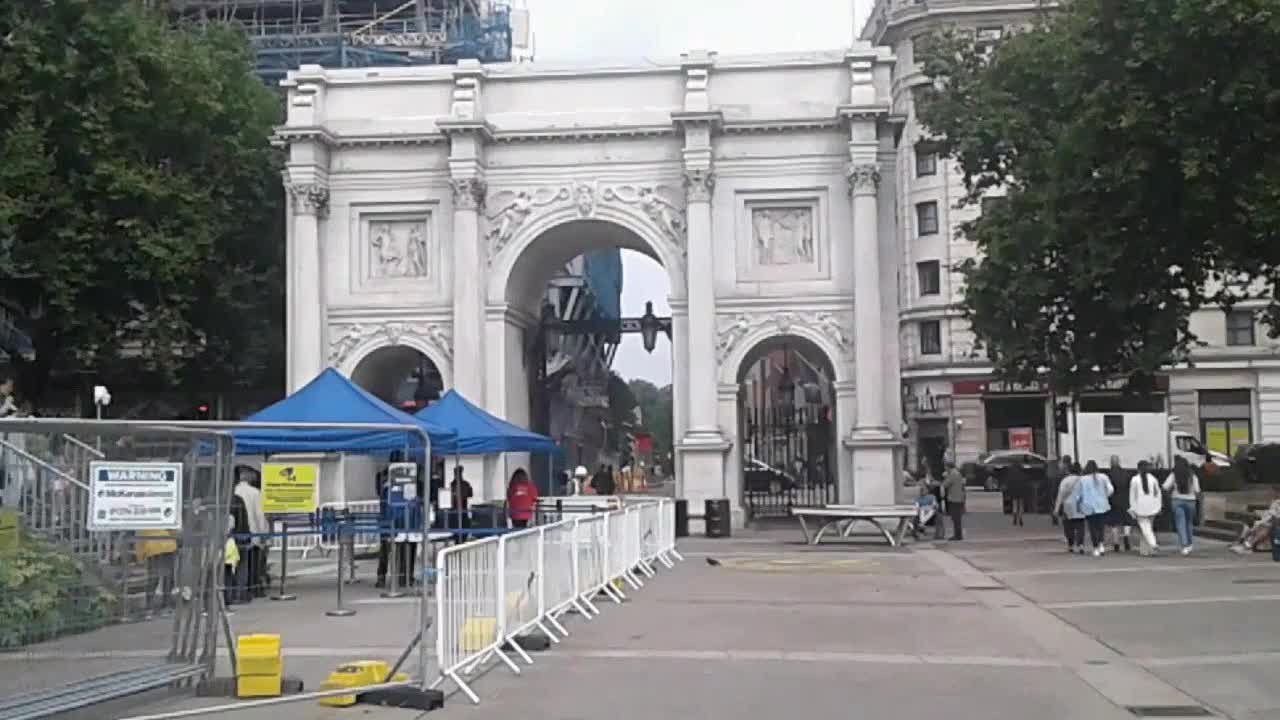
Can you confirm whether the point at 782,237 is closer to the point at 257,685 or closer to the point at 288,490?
the point at 288,490

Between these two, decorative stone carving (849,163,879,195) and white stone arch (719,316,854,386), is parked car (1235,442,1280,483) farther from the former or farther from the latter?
decorative stone carving (849,163,879,195)

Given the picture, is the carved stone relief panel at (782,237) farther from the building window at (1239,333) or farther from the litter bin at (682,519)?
the building window at (1239,333)

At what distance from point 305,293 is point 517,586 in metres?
27.3

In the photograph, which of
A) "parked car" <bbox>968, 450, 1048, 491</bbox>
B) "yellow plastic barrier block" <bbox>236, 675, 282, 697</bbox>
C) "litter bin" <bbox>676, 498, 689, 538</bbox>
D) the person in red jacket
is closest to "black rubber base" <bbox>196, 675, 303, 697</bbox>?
"yellow plastic barrier block" <bbox>236, 675, 282, 697</bbox>

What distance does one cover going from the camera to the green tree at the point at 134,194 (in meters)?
35.6

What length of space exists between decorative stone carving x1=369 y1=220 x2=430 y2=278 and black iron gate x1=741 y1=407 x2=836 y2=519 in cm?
1015

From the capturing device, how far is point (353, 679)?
11766 mm

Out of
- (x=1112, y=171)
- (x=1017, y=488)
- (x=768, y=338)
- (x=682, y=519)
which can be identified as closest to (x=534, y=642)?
(x=1112, y=171)

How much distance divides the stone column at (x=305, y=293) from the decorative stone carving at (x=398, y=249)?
167cm

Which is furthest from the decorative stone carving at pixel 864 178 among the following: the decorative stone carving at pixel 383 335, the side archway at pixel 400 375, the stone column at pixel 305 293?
the stone column at pixel 305 293

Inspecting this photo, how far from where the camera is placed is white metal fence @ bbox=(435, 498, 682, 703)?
11734 millimetres

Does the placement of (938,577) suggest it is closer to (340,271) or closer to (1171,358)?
(1171,358)

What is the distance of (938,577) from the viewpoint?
24.2 metres

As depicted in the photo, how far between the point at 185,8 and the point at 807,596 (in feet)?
162
